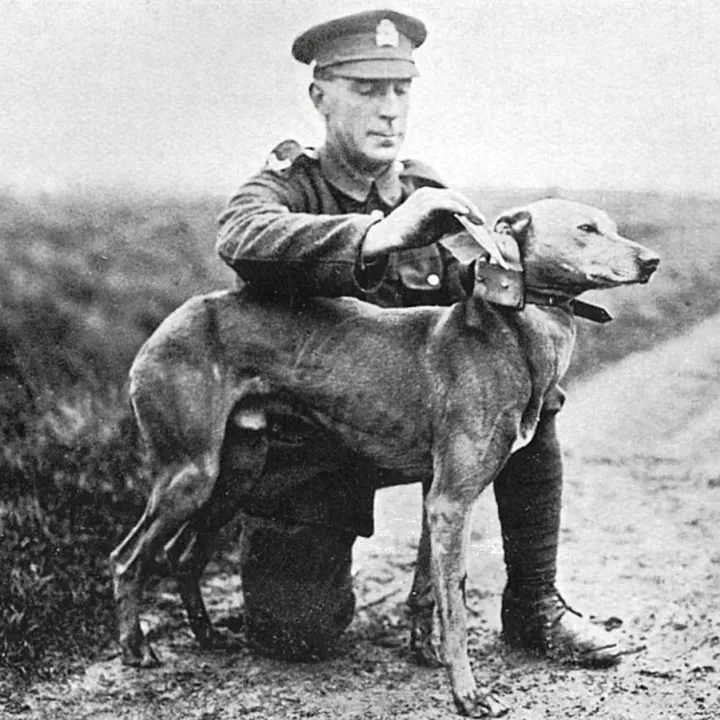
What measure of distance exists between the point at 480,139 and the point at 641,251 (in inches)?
22.8

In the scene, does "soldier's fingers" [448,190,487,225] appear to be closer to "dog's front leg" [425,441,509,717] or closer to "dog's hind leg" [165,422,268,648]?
"dog's front leg" [425,441,509,717]

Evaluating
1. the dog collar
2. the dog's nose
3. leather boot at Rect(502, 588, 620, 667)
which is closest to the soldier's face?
the dog collar

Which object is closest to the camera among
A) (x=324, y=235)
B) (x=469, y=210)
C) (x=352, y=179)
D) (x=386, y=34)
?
(x=469, y=210)

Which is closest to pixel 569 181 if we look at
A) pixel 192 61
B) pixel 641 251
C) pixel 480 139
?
pixel 480 139

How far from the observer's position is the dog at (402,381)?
2490 mm

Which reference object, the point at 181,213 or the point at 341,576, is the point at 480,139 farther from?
the point at 341,576

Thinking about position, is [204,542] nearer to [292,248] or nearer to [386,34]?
[292,248]

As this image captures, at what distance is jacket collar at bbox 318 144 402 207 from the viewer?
9.05ft

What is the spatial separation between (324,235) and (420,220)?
0.21 m

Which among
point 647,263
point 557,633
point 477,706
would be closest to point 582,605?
point 557,633

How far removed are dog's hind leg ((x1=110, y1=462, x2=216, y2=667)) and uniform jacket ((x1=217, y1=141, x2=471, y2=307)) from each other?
0.42m

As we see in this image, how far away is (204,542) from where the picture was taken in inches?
112

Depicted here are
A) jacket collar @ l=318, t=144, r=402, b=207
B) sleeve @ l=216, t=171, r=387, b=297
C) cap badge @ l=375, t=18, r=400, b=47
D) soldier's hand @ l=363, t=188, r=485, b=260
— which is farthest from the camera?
jacket collar @ l=318, t=144, r=402, b=207

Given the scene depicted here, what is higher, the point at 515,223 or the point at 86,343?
the point at 515,223
